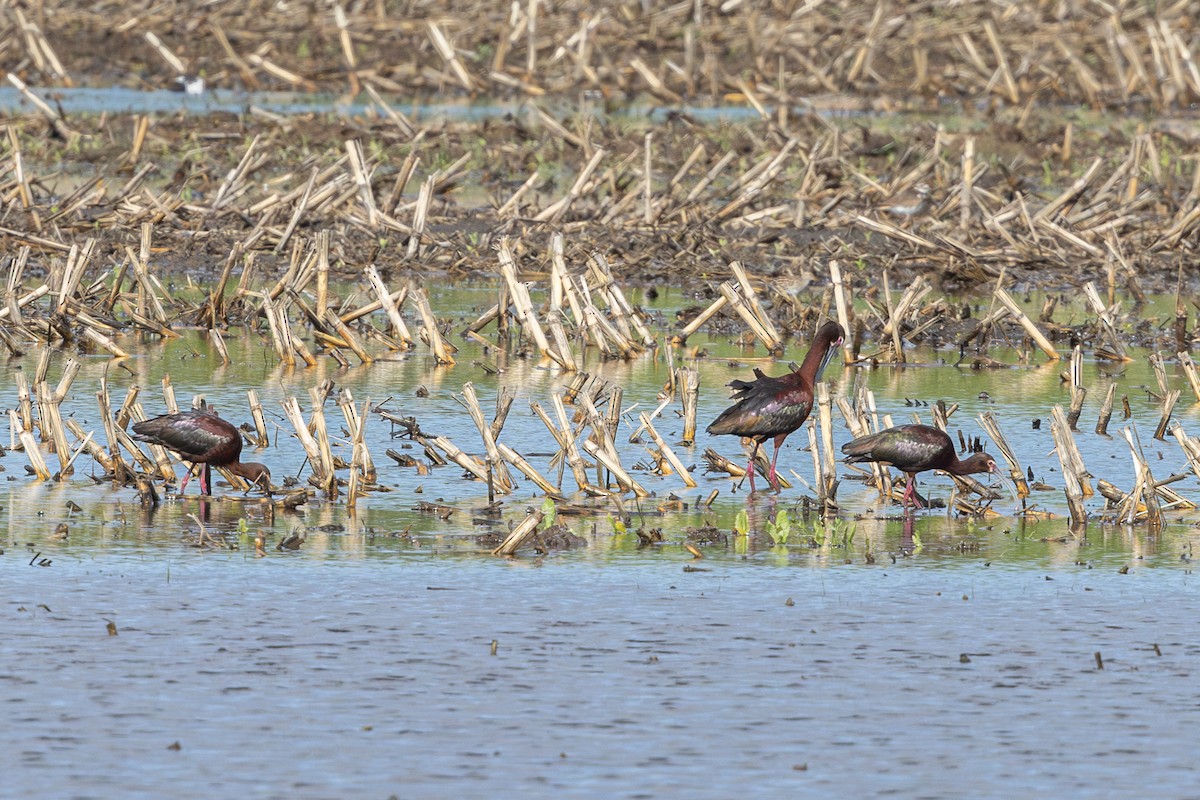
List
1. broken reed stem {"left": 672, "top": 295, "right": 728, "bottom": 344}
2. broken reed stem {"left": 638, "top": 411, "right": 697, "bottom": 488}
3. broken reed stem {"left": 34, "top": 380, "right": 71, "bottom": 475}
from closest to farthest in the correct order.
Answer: broken reed stem {"left": 34, "top": 380, "right": 71, "bottom": 475} < broken reed stem {"left": 638, "top": 411, "right": 697, "bottom": 488} < broken reed stem {"left": 672, "top": 295, "right": 728, "bottom": 344}

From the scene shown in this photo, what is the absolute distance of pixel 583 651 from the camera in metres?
8.09

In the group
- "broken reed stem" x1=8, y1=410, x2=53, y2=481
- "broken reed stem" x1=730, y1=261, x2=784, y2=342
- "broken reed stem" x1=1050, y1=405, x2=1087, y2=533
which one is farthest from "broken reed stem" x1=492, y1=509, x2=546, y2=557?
"broken reed stem" x1=730, y1=261, x2=784, y2=342

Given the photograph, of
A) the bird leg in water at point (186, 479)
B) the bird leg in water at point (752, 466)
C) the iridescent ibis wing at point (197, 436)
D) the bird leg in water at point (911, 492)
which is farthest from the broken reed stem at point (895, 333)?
the iridescent ibis wing at point (197, 436)

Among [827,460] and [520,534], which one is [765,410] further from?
[520,534]

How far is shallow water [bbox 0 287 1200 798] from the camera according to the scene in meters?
6.75

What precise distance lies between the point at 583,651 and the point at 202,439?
3.23m

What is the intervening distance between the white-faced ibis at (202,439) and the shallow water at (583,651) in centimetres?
A: 22

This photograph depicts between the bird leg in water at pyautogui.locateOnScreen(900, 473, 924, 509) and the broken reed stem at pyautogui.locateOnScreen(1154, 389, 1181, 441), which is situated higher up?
the broken reed stem at pyautogui.locateOnScreen(1154, 389, 1181, 441)

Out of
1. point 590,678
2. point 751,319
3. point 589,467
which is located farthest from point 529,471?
point 751,319

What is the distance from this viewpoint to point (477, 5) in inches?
1427

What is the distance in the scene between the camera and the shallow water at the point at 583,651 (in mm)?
6754

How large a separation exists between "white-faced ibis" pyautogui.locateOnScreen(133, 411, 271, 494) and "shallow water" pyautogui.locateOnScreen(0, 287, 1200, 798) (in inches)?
8.6

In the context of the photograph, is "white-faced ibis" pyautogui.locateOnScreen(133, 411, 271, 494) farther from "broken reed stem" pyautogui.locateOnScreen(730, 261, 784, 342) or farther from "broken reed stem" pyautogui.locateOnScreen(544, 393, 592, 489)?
"broken reed stem" pyautogui.locateOnScreen(730, 261, 784, 342)

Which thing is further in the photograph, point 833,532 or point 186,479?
point 186,479
